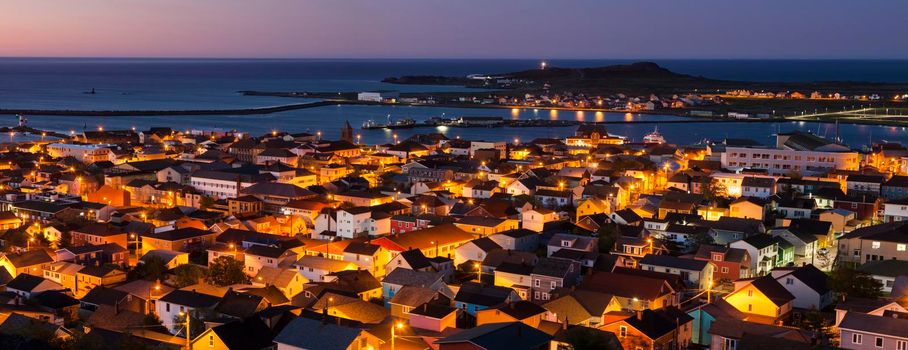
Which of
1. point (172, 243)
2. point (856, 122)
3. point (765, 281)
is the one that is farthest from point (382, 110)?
point (765, 281)

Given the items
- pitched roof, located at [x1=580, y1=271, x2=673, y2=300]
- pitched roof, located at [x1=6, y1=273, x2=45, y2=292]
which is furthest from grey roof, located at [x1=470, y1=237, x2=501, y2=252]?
pitched roof, located at [x1=6, y1=273, x2=45, y2=292]

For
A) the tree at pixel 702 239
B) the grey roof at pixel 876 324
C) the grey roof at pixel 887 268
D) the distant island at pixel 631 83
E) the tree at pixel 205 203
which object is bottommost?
the tree at pixel 205 203

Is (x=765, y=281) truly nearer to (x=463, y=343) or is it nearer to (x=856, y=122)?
(x=463, y=343)

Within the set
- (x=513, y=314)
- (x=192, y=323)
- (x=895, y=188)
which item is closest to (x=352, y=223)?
(x=192, y=323)

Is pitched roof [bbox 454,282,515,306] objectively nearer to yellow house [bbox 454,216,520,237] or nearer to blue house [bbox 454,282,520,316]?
blue house [bbox 454,282,520,316]

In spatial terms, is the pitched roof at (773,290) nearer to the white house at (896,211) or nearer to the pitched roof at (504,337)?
the pitched roof at (504,337)

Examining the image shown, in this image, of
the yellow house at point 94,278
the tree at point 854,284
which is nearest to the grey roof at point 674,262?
the tree at point 854,284
